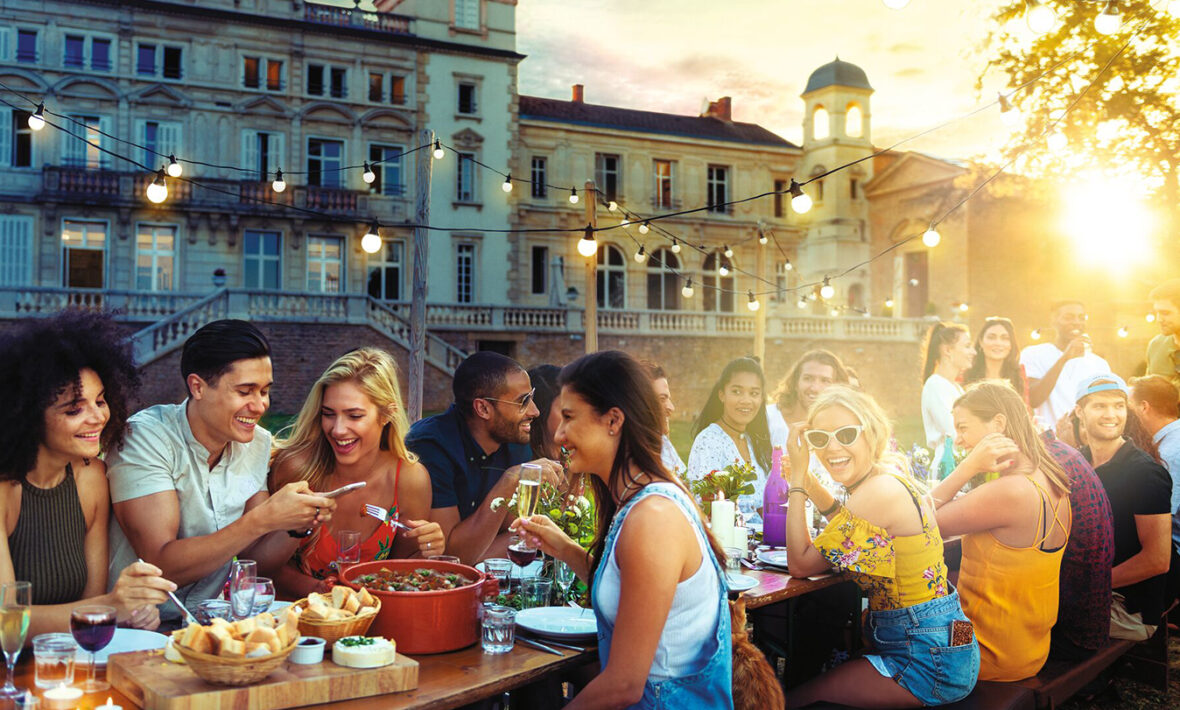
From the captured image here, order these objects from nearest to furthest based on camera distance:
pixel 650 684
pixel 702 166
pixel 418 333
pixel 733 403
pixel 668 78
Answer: pixel 650 684 < pixel 733 403 < pixel 418 333 < pixel 668 78 < pixel 702 166

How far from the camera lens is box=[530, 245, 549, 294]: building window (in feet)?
99.5

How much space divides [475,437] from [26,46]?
1042 inches

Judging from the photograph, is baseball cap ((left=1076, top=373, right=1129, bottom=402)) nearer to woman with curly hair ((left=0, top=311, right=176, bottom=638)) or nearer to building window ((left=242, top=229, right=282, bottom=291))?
woman with curly hair ((left=0, top=311, right=176, bottom=638))

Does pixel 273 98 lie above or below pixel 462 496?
above

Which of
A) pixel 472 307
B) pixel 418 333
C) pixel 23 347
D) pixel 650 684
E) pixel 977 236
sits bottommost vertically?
pixel 650 684

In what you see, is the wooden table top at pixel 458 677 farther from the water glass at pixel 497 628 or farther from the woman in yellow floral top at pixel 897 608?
the woman in yellow floral top at pixel 897 608

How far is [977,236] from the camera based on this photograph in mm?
30422

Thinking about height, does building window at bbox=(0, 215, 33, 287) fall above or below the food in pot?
above

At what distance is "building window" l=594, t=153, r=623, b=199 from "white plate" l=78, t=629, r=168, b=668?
97.6 feet

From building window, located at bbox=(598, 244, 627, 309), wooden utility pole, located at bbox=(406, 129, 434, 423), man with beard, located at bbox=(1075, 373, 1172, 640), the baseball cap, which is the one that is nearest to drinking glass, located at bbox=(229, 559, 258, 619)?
man with beard, located at bbox=(1075, 373, 1172, 640)

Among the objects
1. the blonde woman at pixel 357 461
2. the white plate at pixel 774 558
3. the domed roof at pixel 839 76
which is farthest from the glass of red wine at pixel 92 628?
the domed roof at pixel 839 76

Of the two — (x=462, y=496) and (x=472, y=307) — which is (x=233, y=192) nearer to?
(x=472, y=307)

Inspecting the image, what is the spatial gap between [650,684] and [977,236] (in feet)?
102

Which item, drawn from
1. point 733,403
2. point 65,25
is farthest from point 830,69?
point 733,403
